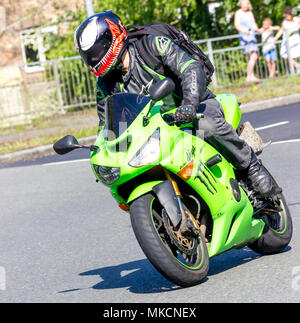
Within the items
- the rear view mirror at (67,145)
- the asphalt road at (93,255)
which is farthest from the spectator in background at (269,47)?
the rear view mirror at (67,145)

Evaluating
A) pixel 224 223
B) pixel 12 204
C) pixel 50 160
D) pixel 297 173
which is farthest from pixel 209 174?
pixel 50 160

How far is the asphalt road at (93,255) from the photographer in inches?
208

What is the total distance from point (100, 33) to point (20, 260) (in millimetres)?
2564

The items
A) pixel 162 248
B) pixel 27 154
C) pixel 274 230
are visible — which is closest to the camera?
pixel 162 248

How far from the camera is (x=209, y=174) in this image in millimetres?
5348

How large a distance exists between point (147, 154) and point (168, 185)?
242 mm

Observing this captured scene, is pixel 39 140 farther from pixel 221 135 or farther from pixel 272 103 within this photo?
pixel 221 135

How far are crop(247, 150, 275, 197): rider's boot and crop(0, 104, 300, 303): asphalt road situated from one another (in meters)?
0.48

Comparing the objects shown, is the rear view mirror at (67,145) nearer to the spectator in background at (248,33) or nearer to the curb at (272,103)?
the curb at (272,103)

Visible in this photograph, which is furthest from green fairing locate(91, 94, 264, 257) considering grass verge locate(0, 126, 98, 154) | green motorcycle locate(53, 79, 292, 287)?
grass verge locate(0, 126, 98, 154)

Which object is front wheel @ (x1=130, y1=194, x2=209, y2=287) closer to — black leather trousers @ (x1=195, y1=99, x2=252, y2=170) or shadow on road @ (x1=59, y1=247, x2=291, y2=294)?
shadow on road @ (x1=59, y1=247, x2=291, y2=294)

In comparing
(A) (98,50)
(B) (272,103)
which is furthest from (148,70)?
(B) (272,103)

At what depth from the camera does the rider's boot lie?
5852 millimetres

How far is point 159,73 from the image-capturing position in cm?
563
